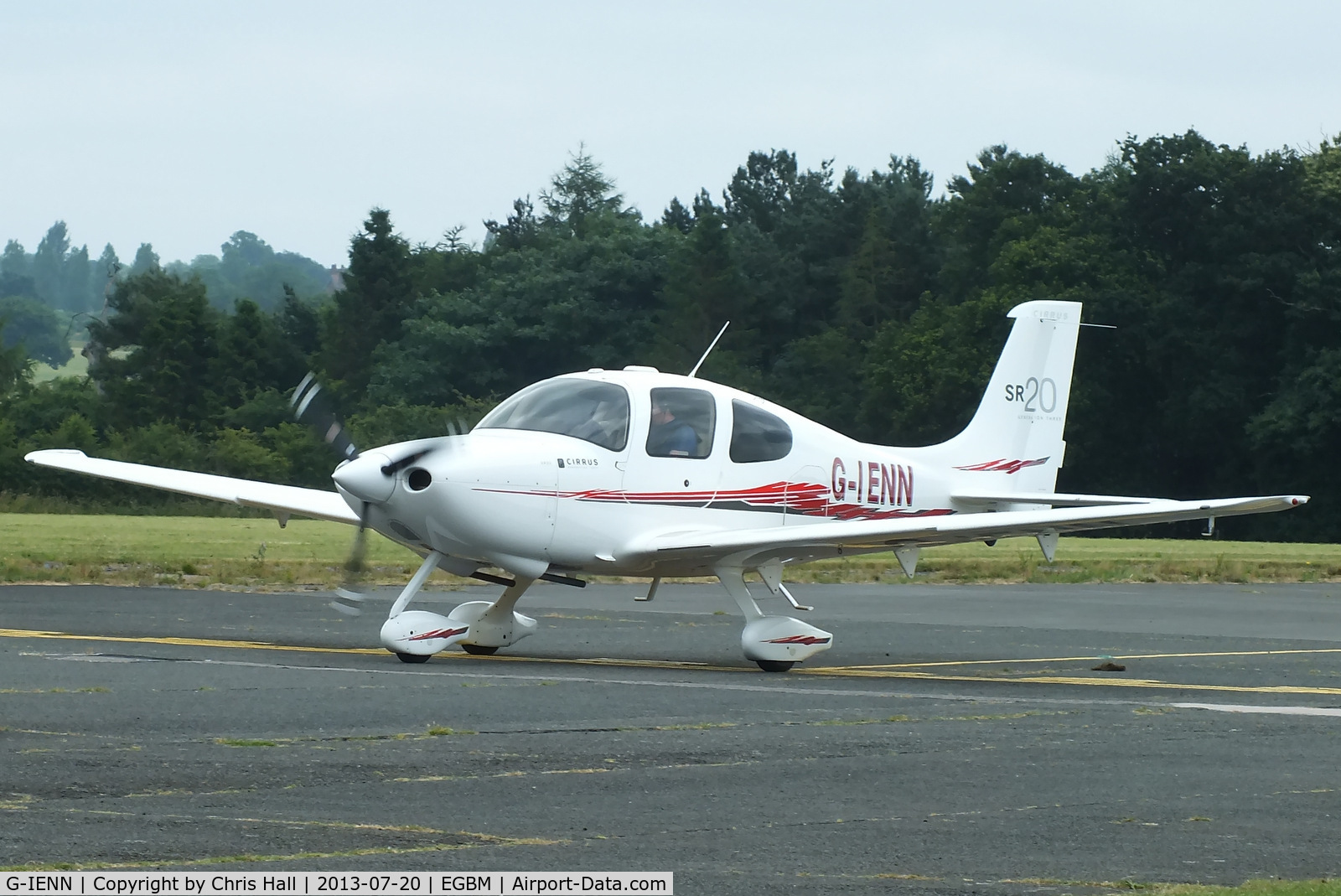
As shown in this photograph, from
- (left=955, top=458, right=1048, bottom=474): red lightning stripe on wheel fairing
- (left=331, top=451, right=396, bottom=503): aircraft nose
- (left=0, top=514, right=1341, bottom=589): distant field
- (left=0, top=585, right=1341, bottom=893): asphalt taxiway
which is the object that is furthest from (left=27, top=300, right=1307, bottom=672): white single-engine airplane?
(left=0, top=514, right=1341, bottom=589): distant field

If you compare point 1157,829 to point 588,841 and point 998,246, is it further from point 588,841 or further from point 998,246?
point 998,246

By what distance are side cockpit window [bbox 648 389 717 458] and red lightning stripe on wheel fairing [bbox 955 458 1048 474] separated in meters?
3.65

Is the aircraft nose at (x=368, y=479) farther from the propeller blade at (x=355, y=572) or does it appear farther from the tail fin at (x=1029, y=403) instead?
the tail fin at (x=1029, y=403)

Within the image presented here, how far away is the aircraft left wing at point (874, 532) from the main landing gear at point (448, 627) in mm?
1205

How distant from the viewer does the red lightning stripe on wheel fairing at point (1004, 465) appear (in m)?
18.2

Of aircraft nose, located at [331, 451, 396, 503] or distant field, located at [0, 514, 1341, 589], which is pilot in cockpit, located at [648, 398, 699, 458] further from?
distant field, located at [0, 514, 1341, 589]

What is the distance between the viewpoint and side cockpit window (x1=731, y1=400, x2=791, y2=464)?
1552 centimetres

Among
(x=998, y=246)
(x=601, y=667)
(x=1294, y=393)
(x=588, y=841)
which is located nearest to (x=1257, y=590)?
(x=601, y=667)

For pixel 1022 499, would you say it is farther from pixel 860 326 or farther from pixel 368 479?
pixel 860 326

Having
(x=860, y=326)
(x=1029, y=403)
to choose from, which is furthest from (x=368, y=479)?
(x=860, y=326)

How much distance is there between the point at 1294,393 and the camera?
62.8 meters

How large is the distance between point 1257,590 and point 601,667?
17.1 meters

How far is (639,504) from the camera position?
48.7 feet
